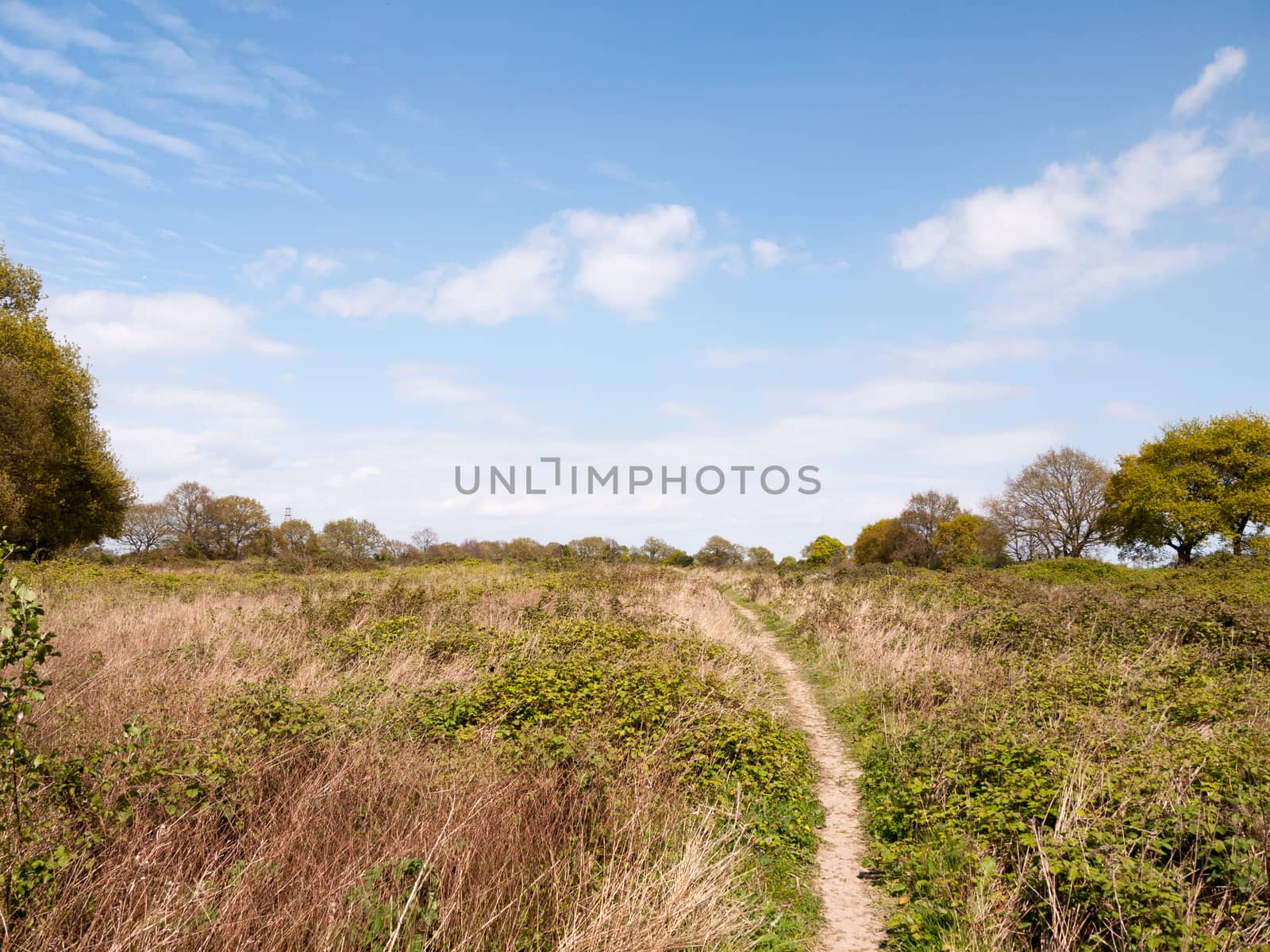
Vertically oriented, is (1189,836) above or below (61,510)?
below

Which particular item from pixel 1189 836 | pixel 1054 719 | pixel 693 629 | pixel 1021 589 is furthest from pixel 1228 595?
pixel 1189 836

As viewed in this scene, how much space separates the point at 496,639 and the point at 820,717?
5612 millimetres

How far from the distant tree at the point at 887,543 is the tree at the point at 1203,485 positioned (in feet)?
59.6

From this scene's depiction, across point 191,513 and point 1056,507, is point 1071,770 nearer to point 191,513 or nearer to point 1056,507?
point 1056,507

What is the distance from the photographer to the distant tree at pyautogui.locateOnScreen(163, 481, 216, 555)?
226 ft

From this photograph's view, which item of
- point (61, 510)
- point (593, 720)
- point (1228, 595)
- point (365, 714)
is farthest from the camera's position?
point (61, 510)

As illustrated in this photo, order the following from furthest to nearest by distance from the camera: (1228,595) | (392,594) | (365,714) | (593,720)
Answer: (392,594) < (1228,595) < (593,720) < (365,714)

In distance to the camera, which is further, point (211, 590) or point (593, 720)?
point (211, 590)

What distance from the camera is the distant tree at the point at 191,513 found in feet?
226

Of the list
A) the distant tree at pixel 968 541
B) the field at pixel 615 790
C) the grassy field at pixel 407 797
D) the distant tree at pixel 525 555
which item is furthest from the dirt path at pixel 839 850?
the distant tree at pixel 968 541

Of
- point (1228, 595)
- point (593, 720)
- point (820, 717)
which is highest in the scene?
point (1228, 595)

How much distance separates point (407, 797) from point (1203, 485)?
162 feet

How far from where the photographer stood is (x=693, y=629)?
13477 mm

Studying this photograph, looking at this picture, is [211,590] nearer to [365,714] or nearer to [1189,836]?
[365,714]
